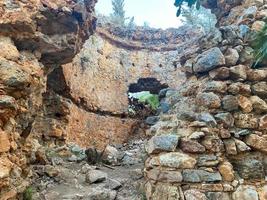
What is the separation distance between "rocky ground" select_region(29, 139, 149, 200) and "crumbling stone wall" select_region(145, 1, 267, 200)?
2.49ft

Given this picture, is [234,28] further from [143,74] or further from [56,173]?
[143,74]

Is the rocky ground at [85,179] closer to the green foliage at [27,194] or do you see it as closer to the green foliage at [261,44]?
the green foliage at [27,194]

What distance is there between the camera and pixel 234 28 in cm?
342

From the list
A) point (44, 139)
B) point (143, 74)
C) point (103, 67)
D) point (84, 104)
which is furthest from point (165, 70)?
point (44, 139)

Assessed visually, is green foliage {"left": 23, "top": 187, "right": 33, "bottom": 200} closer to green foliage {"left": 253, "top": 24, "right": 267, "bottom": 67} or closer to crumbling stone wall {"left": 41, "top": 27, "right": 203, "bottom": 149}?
green foliage {"left": 253, "top": 24, "right": 267, "bottom": 67}

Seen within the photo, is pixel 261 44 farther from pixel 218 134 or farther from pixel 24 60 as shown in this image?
pixel 24 60

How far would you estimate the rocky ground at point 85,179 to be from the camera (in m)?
3.66

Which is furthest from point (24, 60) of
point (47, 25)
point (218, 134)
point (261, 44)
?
point (261, 44)

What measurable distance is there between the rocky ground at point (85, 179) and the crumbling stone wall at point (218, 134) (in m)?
0.76

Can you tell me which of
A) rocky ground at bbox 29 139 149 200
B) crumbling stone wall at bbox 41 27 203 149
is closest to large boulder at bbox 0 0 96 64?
rocky ground at bbox 29 139 149 200

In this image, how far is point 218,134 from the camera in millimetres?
2920

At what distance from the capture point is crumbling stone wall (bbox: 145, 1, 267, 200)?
2.73 m

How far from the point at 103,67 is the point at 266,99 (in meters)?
7.85

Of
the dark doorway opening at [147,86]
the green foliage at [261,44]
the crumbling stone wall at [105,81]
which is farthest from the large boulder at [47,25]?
the dark doorway opening at [147,86]
